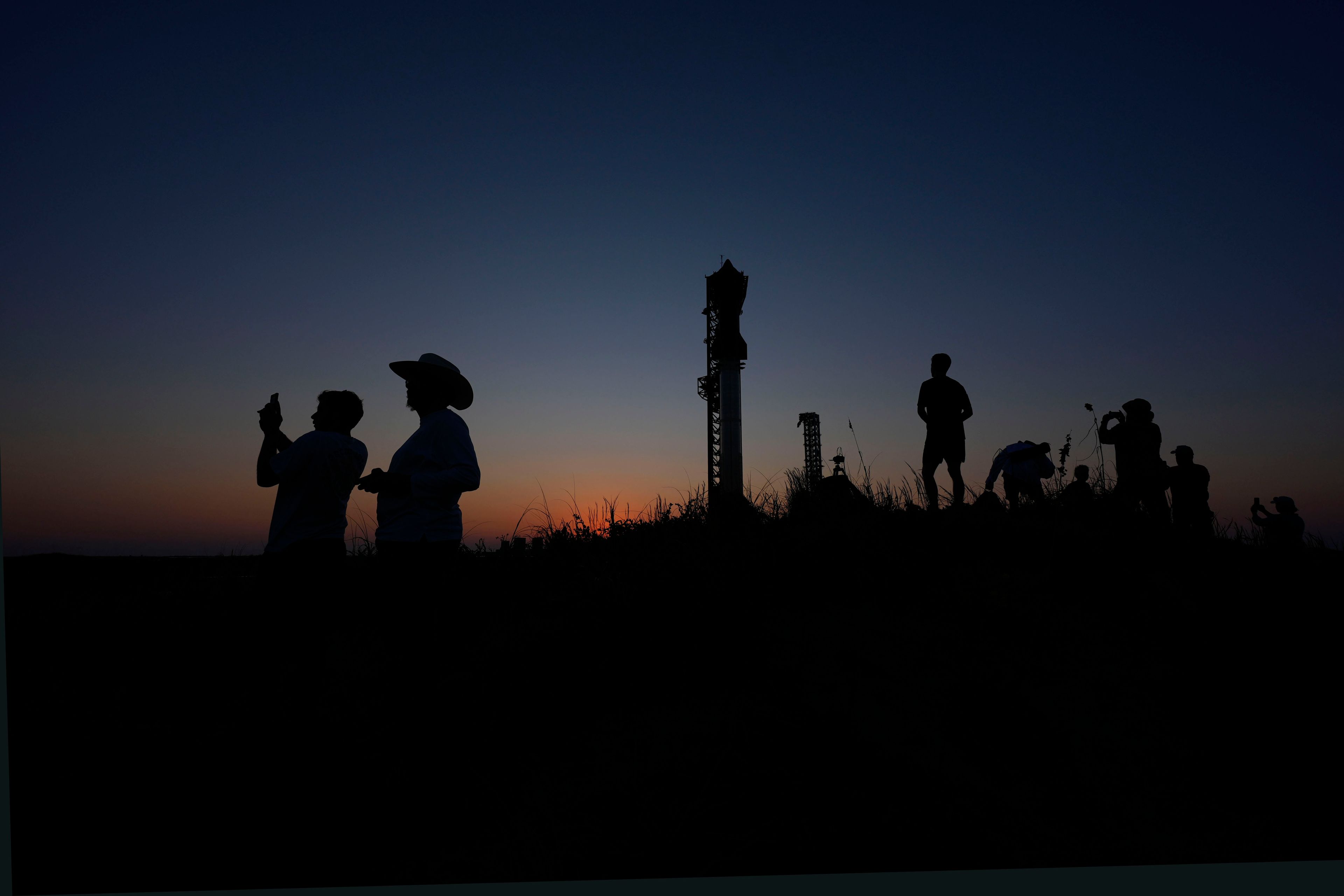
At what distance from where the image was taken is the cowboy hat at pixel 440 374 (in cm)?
294

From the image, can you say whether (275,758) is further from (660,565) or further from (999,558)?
(999,558)

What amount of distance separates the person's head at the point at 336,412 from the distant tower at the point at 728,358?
1233cm

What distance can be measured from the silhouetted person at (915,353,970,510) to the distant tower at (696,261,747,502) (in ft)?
28.6

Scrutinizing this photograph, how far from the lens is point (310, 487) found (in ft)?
10.2

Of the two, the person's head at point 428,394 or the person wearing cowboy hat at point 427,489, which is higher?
the person's head at point 428,394

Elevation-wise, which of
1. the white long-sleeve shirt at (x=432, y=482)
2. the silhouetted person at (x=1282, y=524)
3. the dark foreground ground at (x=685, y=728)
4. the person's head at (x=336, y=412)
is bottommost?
the dark foreground ground at (x=685, y=728)

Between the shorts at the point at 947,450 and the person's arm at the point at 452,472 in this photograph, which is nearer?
the person's arm at the point at 452,472

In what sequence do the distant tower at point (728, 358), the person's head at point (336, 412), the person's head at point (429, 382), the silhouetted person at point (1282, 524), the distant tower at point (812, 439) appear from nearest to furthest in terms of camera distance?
the person's head at point (429, 382) < the person's head at point (336, 412) < the silhouetted person at point (1282, 524) < the distant tower at point (728, 358) < the distant tower at point (812, 439)

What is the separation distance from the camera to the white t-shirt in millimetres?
3072

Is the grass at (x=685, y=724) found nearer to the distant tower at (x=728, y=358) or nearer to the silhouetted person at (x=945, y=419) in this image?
the silhouetted person at (x=945, y=419)

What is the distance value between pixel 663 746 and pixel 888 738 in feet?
3.14

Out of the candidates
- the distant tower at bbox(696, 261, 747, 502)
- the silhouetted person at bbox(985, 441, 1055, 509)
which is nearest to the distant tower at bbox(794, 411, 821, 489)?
the distant tower at bbox(696, 261, 747, 502)

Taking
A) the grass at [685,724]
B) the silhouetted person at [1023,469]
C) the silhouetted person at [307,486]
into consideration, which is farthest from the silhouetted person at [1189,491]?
the silhouetted person at [307,486]

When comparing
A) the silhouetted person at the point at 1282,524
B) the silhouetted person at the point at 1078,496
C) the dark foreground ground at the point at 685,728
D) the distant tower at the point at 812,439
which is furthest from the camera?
the distant tower at the point at 812,439
